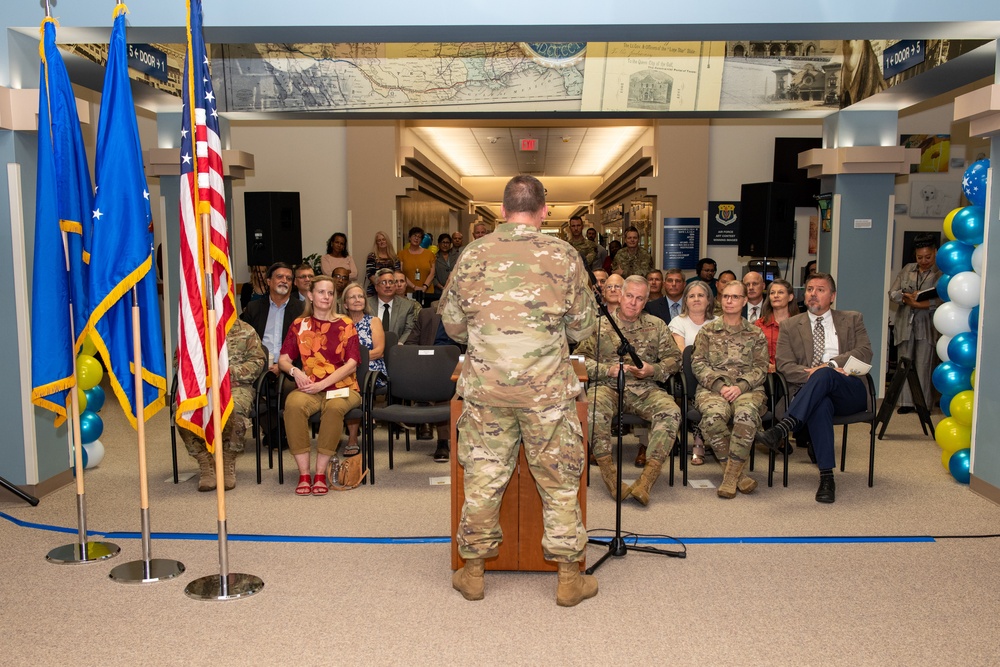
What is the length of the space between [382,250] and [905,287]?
5.45m

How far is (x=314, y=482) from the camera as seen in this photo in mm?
5125

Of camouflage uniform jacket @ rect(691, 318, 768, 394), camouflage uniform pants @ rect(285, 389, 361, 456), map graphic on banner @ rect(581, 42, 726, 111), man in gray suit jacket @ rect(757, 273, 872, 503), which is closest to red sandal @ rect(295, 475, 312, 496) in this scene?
camouflage uniform pants @ rect(285, 389, 361, 456)

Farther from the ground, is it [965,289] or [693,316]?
[965,289]

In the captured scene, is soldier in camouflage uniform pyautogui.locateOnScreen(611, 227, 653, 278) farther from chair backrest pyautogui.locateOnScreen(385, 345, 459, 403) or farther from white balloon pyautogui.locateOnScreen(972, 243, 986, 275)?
white balloon pyautogui.locateOnScreen(972, 243, 986, 275)

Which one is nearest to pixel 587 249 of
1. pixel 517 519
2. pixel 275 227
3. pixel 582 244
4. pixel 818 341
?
pixel 582 244

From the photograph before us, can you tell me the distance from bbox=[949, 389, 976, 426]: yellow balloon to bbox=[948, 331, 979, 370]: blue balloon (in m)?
0.18

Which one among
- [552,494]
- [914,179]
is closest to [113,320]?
[552,494]

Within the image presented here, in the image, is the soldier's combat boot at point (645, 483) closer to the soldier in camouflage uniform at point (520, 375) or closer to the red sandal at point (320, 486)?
the soldier in camouflage uniform at point (520, 375)

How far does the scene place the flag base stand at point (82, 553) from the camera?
3904 millimetres

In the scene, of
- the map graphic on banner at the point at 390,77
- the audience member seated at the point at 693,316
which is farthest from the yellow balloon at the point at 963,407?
the map graphic on banner at the point at 390,77

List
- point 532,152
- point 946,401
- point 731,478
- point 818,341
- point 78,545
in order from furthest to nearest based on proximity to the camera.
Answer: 1. point 532,152
2. point 946,401
3. point 818,341
4. point 731,478
5. point 78,545

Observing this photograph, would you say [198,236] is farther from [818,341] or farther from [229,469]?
[818,341]

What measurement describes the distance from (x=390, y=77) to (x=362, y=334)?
238 cm

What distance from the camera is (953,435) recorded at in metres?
5.38
